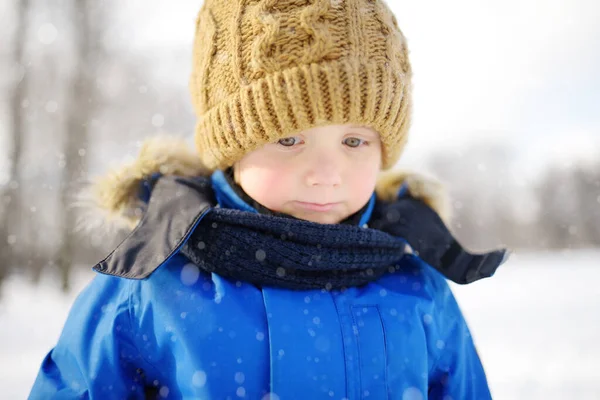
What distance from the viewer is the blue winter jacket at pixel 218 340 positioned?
131 centimetres

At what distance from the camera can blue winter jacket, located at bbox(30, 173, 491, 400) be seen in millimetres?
1312

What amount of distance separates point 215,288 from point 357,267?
0.44 m

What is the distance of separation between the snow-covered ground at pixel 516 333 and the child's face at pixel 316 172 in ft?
8.08

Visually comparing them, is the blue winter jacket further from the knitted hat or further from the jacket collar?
the knitted hat

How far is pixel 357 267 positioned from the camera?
1.50 m

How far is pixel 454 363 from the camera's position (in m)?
1.59

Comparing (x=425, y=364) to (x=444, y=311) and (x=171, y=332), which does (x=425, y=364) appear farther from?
(x=171, y=332)

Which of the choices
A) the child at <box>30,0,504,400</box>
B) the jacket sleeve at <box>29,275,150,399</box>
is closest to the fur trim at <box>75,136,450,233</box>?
the child at <box>30,0,504,400</box>

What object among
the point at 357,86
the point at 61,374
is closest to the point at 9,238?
the point at 61,374

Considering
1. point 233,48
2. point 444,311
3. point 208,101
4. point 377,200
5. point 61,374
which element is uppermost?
point 233,48

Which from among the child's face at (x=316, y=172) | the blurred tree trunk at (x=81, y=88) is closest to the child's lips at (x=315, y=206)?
the child's face at (x=316, y=172)

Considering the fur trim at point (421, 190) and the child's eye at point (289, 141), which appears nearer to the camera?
the child's eye at point (289, 141)

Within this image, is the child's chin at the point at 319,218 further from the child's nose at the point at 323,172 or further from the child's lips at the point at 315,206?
the child's nose at the point at 323,172

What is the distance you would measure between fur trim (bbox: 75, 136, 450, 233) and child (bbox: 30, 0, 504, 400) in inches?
4.9
